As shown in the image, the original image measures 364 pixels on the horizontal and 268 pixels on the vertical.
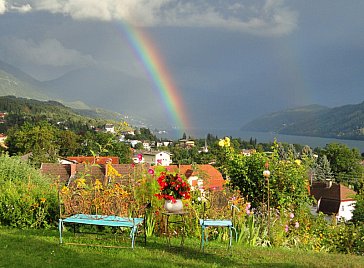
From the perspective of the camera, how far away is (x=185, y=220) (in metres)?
6.60

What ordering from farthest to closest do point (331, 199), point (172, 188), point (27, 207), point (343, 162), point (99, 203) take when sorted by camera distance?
point (343, 162), point (331, 199), point (27, 207), point (99, 203), point (172, 188)

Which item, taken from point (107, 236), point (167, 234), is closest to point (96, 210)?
point (107, 236)

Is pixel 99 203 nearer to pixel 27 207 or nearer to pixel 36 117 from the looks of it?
pixel 27 207

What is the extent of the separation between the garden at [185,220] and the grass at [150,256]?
0.04 ft

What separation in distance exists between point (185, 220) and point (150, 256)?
5.43 feet

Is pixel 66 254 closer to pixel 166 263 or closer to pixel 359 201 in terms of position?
pixel 166 263

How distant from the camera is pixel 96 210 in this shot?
645cm

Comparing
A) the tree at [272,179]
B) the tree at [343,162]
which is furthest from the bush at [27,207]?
the tree at [343,162]

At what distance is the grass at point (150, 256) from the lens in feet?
15.5

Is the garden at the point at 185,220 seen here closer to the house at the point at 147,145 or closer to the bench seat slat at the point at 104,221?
the bench seat slat at the point at 104,221

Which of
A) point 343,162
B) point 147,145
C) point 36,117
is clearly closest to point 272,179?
point 343,162

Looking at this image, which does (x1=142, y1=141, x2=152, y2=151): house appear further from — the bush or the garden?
the bush

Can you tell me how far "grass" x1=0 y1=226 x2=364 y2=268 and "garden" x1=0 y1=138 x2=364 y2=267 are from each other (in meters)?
0.01

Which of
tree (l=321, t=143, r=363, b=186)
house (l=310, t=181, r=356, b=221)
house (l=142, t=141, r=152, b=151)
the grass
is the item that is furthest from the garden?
house (l=142, t=141, r=152, b=151)
